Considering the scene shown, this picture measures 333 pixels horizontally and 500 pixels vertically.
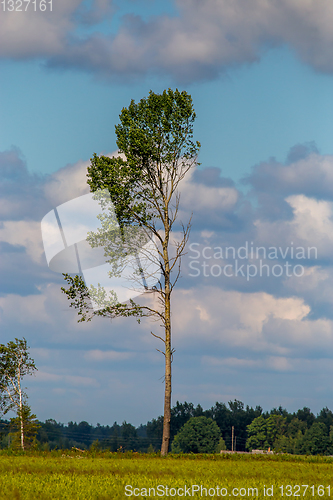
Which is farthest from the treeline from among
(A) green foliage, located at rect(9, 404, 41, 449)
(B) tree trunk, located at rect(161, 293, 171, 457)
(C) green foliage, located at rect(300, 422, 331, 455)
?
(B) tree trunk, located at rect(161, 293, 171, 457)

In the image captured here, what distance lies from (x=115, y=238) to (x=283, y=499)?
17.2m

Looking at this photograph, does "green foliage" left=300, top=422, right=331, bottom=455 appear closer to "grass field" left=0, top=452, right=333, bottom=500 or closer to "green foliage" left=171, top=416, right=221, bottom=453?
"green foliage" left=171, top=416, right=221, bottom=453

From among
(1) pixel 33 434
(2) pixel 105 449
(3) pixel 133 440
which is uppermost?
(2) pixel 105 449

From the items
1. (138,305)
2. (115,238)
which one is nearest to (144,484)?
(138,305)

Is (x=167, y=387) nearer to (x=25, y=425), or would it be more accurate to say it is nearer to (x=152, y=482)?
(x=152, y=482)

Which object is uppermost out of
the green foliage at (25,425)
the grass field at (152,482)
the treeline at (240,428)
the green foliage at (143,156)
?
the green foliage at (143,156)

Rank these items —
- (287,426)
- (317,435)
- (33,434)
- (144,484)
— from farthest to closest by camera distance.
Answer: (287,426), (317,435), (33,434), (144,484)

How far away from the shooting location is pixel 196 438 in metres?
122

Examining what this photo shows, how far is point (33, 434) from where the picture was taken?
1566 inches

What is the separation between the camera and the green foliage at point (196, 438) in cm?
12200

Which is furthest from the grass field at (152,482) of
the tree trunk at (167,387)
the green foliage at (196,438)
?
the green foliage at (196,438)

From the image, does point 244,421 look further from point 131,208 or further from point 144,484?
point 144,484

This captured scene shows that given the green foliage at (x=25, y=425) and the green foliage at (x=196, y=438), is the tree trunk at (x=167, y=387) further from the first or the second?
the green foliage at (x=196, y=438)

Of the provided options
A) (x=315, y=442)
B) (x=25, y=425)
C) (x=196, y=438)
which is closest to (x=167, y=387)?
(x=25, y=425)
